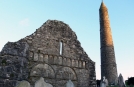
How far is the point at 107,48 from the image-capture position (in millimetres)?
25328

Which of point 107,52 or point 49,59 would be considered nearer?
point 49,59

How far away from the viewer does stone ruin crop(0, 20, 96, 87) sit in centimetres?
1089

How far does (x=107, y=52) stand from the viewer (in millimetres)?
25125

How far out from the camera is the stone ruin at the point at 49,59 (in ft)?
35.7

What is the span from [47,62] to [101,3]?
2065 centimetres

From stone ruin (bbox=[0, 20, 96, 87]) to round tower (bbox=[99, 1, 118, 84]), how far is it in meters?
10.3

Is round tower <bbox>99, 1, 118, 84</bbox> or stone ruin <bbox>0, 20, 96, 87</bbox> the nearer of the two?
stone ruin <bbox>0, 20, 96, 87</bbox>

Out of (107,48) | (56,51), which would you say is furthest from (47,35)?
(107,48)

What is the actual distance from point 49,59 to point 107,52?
1447 cm

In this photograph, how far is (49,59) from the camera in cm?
1276

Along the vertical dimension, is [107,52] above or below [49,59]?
above

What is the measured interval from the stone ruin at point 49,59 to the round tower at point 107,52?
33.9ft

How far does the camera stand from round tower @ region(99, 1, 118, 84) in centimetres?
2389

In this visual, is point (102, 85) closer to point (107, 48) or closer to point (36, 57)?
point (36, 57)
